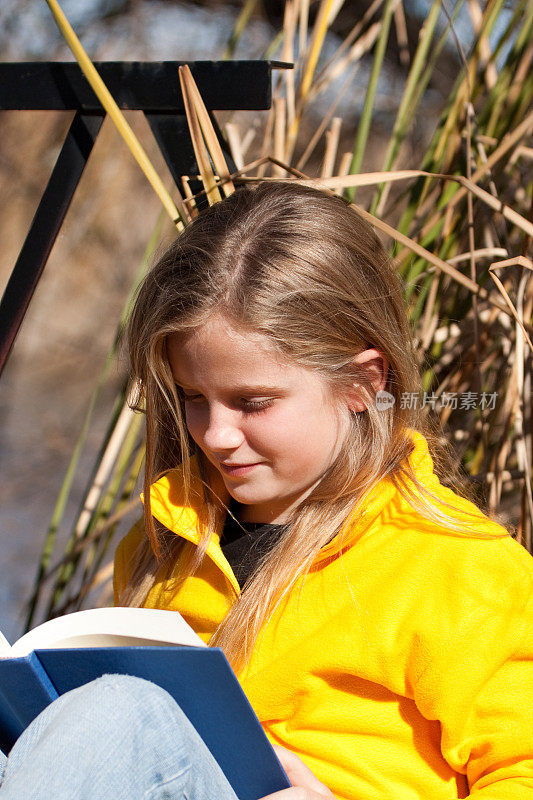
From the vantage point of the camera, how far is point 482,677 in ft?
2.23

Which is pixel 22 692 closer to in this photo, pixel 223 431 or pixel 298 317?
pixel 223 431

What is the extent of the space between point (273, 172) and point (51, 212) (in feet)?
1.46

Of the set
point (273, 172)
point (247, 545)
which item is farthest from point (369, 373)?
point (273, 172)

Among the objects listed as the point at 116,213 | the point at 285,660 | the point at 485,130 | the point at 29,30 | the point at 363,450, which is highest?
the point at 29,30

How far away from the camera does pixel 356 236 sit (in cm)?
82

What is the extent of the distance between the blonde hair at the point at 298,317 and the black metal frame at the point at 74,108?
0.36 ft

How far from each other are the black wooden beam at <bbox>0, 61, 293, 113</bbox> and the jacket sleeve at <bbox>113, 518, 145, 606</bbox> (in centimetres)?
46

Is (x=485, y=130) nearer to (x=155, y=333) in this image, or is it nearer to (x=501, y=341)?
(x=501, y=341)

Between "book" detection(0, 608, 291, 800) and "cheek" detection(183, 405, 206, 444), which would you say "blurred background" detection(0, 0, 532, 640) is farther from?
"book" detection(0, 608, 291, 800)

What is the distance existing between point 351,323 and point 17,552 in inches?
55.9

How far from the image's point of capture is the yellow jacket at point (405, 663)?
68 cm

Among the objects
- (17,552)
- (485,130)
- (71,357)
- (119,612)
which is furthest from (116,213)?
(119,612)

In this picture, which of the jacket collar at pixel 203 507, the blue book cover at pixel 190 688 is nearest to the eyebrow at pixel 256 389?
the jacket collar at pixel 203 507

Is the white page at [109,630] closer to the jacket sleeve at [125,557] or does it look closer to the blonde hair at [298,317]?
the blonde hair at [298,317]
